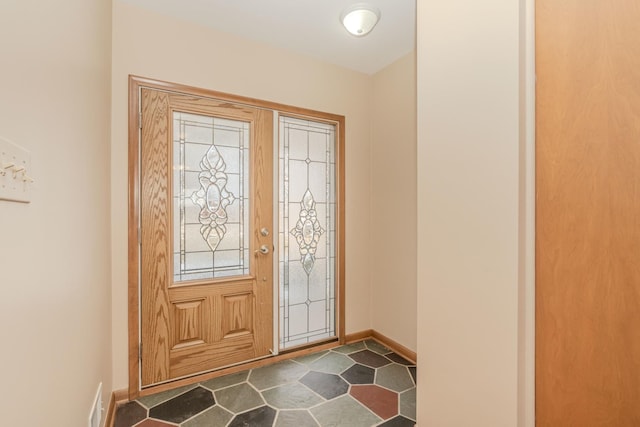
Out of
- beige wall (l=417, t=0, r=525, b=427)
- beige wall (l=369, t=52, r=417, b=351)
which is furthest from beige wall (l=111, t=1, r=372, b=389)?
beige wall (l=417, t=0, r=525, b=427)

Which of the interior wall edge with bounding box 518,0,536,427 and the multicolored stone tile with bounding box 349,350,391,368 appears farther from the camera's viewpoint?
the multicolored stone tile with bounding box 349,350,391,368

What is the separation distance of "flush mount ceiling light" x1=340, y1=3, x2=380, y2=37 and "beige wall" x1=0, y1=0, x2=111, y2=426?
150cm

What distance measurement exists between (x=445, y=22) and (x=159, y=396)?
2700 millimetres

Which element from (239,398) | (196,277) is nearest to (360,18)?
(196,277)

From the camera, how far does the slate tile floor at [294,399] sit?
1832mm

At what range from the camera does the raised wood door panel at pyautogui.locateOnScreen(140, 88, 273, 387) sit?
6.96 ft

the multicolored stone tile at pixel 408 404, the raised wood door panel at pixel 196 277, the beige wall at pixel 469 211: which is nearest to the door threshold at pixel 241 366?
the raised wood door panel at pixel 196 277

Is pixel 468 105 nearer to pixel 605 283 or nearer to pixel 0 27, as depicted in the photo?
pixel 605 283

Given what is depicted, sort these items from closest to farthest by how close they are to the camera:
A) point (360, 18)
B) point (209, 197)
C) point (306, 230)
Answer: point (360, 18), point (209, 197), point (306, 230)

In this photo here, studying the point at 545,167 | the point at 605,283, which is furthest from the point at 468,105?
the point at 605,283

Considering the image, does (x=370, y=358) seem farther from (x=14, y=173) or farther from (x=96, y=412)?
(x=14, y=173)

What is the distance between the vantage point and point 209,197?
92.3 inches

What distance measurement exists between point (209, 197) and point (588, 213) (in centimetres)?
221

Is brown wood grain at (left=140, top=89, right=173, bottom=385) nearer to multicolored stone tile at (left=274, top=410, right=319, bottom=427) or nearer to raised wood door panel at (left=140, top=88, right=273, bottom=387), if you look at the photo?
raised wood door panel at (left=140, top=88, right=273, bottom=387)
